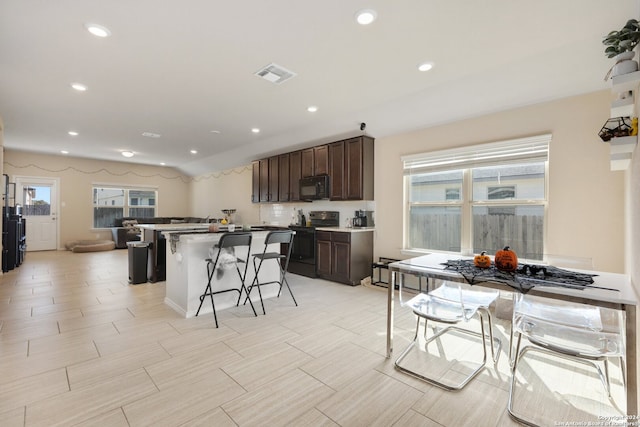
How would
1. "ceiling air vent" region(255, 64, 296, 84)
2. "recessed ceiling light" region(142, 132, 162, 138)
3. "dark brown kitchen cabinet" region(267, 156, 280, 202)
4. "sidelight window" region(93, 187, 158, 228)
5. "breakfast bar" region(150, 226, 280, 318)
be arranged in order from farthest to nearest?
"sidelight window" region(93, 187, 158, 228) < "dark brown kitchen cabinet" region(267, 156, 280, 202) < "recessed ceiling light" region(142, 132, 162, 138) < "breakfast bar" region(150, 226, 280, 318) < "ceiling air vent" region(255, 64, 296, 84)

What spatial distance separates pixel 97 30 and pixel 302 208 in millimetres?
4343

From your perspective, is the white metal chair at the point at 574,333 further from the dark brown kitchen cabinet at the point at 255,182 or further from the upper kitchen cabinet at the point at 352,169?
the dark brown kitchen cabinet at the point at 255,182

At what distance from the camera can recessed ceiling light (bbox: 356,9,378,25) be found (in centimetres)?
215

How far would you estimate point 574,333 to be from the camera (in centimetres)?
171

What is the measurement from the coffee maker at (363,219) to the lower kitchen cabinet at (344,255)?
0.47 ft

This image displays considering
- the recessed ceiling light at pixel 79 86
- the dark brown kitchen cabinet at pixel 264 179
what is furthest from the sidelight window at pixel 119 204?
the recessed ceiling light at pixel 79 86

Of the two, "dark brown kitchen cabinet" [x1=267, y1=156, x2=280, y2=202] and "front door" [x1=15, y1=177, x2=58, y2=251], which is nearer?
"dark brown kitchen cabinet" [x1=267, y1=156, x2=280, y2=202]

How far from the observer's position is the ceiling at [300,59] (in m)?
2.16

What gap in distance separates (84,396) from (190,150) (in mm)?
6450

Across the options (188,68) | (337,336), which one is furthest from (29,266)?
(337,336)

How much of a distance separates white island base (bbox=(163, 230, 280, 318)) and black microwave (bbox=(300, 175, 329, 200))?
5.85ft

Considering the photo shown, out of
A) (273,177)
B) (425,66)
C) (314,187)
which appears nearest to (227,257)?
(314,187)

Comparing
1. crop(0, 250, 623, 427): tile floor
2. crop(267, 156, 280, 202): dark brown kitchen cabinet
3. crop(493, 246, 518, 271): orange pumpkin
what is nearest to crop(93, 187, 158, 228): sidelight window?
crop(267, 156, 280, 202): dark brown kitchen cabinet

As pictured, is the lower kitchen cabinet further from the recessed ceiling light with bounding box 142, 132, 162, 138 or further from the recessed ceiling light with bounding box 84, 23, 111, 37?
the recessed ceiling light with bounding box 142, 132, 162, 138
